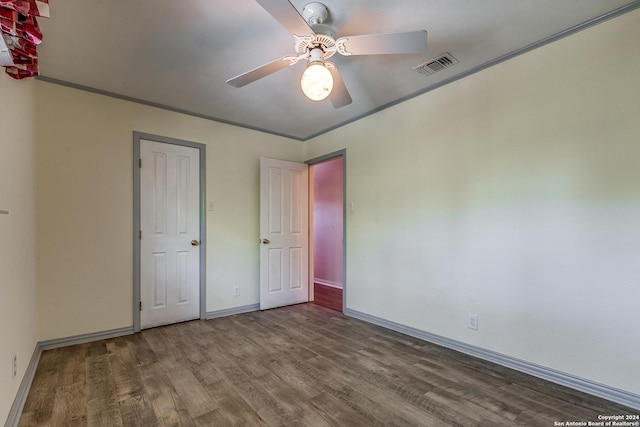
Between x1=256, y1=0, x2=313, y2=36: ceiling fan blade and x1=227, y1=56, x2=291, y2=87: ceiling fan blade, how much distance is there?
30 cm

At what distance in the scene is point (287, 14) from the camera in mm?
1496

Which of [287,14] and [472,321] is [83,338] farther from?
[472,321]

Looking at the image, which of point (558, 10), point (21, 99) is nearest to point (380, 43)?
point (558, 10)

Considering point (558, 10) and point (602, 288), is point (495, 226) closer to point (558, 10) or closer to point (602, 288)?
point (602, 288)

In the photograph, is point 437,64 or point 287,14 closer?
point 287,14

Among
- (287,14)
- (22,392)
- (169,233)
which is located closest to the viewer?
(287,14)

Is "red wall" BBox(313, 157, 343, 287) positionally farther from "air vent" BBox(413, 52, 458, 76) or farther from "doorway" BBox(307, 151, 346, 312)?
"air vent" BBox(413, 52, 458, 76)

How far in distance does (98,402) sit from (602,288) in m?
3.37

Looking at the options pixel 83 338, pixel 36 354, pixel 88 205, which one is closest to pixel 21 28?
pixel 88 205

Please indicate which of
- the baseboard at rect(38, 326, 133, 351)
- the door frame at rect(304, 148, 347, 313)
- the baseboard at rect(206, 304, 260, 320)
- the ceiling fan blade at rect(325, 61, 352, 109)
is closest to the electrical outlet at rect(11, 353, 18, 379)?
the baseboard at rect(38, 326, 133, 351)

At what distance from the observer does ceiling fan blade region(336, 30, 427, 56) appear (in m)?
1.64

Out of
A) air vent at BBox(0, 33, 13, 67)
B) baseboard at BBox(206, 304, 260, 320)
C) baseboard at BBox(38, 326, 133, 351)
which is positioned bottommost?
baseboard at BBox(206, 304, 260, 320)

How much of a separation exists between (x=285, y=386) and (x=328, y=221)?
3.93 metres

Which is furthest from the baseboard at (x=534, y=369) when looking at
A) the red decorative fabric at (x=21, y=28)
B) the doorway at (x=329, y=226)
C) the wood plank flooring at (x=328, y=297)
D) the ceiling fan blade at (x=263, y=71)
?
the red decorative fabric at (x=21, y=28)
